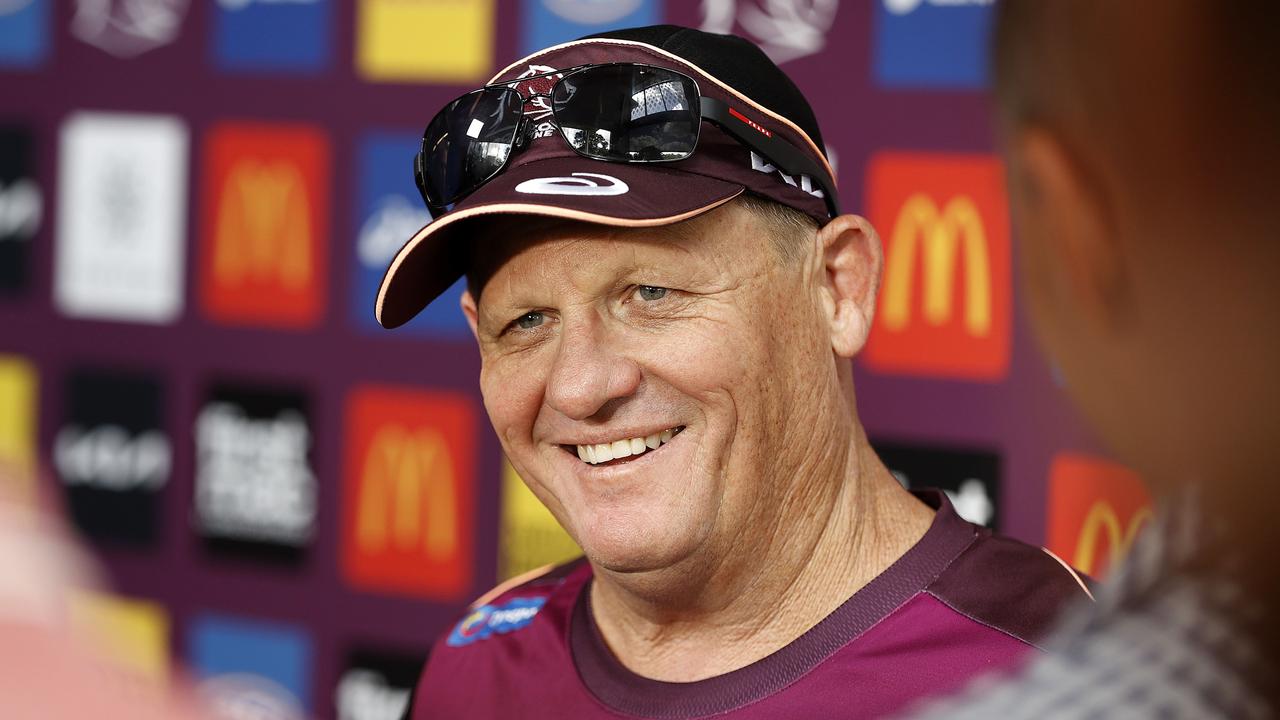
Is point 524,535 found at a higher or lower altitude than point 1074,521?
lower

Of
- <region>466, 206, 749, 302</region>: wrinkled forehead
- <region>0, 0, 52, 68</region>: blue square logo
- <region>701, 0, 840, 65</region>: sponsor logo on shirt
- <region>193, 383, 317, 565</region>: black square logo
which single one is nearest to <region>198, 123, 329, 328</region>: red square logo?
<region>193, 383, 317, 565</region>: black square logo

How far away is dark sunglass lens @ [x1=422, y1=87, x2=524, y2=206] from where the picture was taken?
42.4 inches

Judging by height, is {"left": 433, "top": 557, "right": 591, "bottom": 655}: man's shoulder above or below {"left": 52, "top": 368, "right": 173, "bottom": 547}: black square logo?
above

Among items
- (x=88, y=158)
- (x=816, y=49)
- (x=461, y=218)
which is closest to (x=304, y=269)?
(x=88, y=158)

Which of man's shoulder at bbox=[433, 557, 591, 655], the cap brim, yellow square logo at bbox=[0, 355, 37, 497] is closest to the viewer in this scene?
the cap brim

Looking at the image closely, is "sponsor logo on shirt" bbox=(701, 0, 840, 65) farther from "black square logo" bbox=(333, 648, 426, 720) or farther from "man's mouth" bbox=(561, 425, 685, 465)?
"black square logo" bbox=(333, 648, 426, 720)

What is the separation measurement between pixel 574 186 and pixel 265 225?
1308mm

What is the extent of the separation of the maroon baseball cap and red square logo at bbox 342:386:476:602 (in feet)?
3.14

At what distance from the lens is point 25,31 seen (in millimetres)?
2369

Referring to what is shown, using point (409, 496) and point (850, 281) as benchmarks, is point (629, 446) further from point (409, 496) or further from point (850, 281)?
point (409, 496)

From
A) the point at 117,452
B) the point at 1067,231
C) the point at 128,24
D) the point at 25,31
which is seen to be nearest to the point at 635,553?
the point at 1067,231

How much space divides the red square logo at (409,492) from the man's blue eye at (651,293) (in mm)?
1046

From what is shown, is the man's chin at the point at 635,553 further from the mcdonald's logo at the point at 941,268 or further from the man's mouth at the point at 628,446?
the mcdonald's logo at the point at 941,268

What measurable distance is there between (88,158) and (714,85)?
1.62 m
